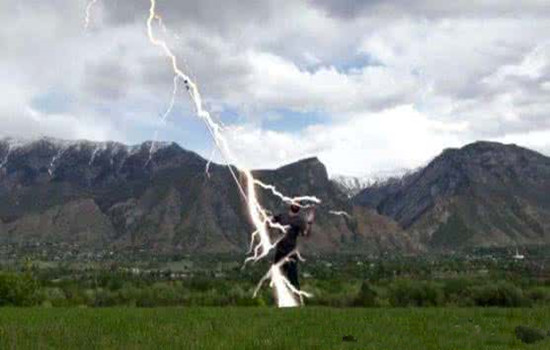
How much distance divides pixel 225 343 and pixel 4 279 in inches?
1390

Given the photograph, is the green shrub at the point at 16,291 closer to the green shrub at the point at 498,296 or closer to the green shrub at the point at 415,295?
the green shrub at the point at 415,295

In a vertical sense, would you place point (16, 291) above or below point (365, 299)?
above

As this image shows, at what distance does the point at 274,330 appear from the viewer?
77.5ft

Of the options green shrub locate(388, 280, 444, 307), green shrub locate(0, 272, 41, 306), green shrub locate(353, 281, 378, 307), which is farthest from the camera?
green shrub locate(0, 272, 41, 306)

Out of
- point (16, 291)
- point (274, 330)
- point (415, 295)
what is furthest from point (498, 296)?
point (16, 291)

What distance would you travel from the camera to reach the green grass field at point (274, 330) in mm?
19734

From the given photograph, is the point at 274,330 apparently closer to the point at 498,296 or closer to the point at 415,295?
the point at 498,296

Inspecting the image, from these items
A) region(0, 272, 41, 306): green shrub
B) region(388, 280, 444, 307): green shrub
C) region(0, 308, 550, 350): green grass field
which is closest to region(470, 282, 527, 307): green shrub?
region(388, 280, 444, 307): green shrub

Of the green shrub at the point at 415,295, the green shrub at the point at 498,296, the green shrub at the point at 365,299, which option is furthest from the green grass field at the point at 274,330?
the green shrub at the point at 415,295

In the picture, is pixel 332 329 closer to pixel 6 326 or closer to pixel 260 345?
pixel 260 345

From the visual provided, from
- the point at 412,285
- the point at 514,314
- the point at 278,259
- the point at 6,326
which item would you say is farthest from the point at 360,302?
the point at 6,326

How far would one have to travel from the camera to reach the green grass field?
64.7 feet

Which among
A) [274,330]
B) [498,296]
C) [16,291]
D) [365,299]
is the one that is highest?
[16,291]

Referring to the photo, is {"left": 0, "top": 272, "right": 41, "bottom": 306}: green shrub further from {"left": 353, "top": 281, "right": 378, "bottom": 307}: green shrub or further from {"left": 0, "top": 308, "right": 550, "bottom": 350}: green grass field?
{"left": 353, "top": 281, "right": 378, "bottom": 307}: green shrub
